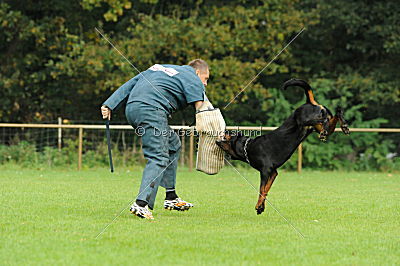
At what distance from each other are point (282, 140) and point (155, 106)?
4.44ft

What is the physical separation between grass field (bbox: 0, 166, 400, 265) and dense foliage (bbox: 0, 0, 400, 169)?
313 inches

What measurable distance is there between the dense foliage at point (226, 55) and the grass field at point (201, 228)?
26.1 ft

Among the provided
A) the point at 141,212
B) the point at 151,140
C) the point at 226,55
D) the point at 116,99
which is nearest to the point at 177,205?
the point at 141,212

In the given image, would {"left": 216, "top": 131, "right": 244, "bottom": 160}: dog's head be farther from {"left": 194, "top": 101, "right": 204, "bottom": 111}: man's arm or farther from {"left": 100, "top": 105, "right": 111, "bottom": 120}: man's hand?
{"left": 100, "top": 105, "right": 111, "bottom": 120}: man's hand

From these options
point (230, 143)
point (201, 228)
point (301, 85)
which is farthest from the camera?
point (230, 143)

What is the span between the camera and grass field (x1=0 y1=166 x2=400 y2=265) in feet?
16.5

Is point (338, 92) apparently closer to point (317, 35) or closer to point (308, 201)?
point (317, 35)

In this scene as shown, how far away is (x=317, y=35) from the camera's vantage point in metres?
20.6

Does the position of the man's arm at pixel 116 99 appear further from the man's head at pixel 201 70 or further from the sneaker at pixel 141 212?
the sneaker at pixel 141 212

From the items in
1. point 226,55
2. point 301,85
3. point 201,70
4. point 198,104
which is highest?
point 226,55

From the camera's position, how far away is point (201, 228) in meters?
6.39

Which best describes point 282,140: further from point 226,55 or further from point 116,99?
point 226,55

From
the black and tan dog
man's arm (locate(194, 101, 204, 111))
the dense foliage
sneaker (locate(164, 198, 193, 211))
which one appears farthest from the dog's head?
the dense foliage

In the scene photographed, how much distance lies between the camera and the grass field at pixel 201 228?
197 inches
